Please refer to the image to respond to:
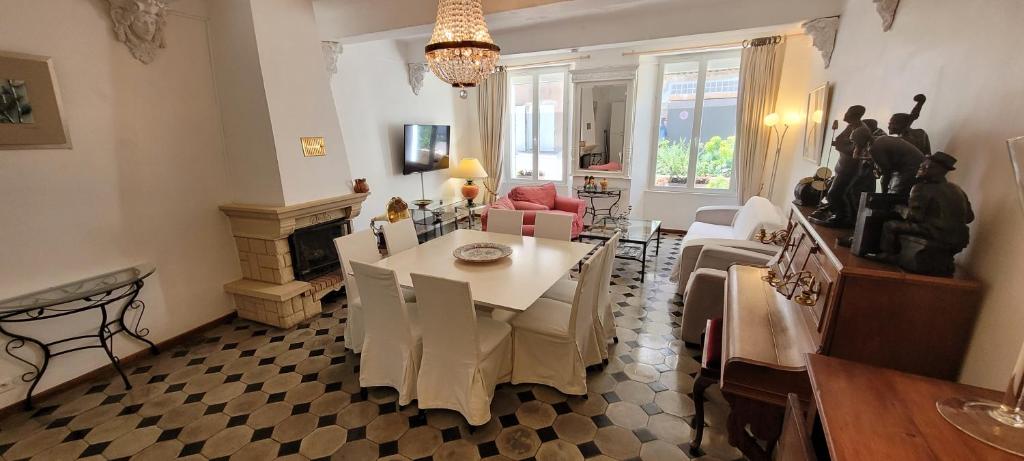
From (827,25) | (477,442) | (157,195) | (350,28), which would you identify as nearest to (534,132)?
(350,28)

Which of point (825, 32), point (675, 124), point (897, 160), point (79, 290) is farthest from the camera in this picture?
point (675, 124)

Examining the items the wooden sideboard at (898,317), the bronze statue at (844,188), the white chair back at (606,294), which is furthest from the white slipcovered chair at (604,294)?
the wooden sideboard at (898,317)

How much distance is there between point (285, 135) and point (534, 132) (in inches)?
166

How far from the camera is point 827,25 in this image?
3273mm

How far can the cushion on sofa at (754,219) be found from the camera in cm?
304

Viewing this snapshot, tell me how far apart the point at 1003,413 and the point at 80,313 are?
4119 millimetres

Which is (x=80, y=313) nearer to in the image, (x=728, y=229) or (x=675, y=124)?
(x=728, y=229)

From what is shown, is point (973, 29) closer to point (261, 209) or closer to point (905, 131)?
point (905, 131)

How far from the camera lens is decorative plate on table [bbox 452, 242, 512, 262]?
2529 millimetres

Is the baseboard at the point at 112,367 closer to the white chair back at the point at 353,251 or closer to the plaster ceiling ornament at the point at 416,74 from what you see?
the white chair back at the point at 353,251

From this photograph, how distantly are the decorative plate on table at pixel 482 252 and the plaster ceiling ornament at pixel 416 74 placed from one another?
11.2 ft

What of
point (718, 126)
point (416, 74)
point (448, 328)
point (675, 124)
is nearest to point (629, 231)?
point (675, 124)

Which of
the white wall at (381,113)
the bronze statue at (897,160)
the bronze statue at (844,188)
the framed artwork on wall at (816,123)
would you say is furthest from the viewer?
the white wall at (381,113)

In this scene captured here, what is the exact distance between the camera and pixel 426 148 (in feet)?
18.1
